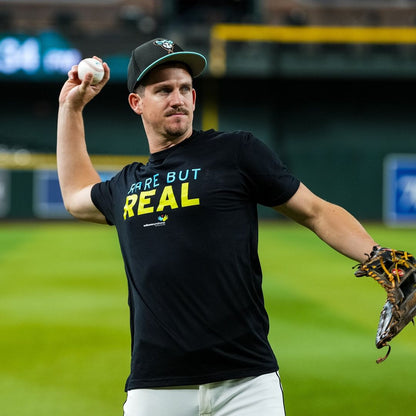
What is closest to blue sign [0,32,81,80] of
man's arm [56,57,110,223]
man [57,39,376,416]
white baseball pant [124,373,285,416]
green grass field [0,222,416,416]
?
green grass field [0,222,416,416]

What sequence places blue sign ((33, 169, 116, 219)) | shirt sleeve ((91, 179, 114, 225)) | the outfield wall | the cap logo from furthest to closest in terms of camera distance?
1. the outfield wall
2. blue sign ((33, 169, 116, 219))
3. shirt sleeve ((91, 179, 114, 225))
4. the cap logo

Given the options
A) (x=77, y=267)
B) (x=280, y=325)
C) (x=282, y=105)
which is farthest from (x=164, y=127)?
(x=282, y=105)

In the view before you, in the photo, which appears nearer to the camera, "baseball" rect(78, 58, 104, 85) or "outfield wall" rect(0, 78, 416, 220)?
"baseball" rect(78, 58, 104, 85)

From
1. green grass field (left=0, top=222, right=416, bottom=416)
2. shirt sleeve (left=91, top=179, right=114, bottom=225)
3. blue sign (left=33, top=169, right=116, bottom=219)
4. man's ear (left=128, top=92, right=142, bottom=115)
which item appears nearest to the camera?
man's ear (left=128, top=92, right=142, bottom=115)

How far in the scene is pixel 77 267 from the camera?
12828 millimetres

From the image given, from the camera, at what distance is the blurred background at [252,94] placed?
24.4 metres

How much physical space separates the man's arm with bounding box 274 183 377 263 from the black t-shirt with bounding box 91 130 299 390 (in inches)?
2.7

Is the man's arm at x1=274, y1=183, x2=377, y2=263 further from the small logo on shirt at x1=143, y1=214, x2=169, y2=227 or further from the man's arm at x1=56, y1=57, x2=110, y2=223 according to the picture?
the man's arm at x1=56, y1=57, x2=110, y2=223

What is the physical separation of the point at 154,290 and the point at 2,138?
23.3 m

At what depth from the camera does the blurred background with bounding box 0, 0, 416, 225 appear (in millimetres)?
24422

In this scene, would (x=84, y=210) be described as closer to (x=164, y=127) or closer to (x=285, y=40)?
(x=164, y=127)

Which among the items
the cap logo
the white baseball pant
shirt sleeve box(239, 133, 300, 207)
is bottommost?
the white baseball pant

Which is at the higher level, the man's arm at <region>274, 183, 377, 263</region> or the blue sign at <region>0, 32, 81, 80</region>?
the blue sign at <region>0, 32, 81, 80</region>

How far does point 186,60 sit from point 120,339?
4523 millimetres
